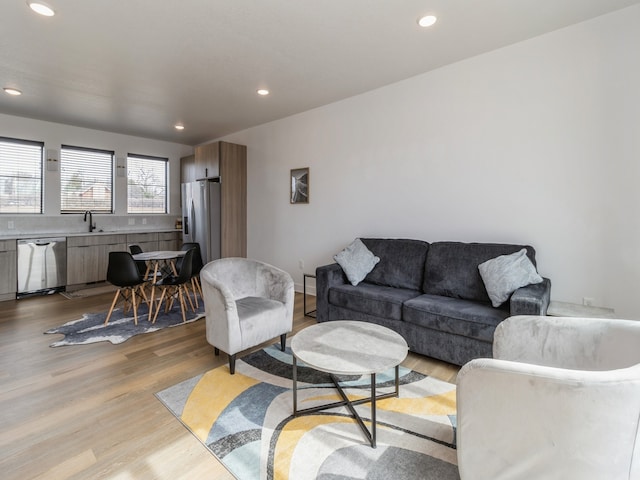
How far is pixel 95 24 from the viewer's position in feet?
8.16

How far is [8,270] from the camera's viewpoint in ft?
14.3

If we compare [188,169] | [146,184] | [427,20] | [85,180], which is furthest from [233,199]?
[427,20]

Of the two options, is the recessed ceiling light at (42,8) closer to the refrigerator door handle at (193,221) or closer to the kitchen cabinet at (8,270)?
the refrigerator door handle at (193,221)

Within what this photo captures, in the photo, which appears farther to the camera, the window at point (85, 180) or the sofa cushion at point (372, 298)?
the window at point (85, 180)

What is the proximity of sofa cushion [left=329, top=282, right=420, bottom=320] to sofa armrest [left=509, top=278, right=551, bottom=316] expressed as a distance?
843 millimetres

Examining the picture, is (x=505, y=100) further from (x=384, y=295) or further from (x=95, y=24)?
(x=95, y=24)

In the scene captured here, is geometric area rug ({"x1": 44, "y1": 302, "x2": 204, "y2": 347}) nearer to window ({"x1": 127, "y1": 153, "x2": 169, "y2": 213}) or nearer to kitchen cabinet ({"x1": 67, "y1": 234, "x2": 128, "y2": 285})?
kitchen cabinet ({"x1": 67, "y1": 234, "x2": 128, "y2": 285})

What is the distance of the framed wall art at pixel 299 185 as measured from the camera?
15.3 feet

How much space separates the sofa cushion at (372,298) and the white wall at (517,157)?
84cm

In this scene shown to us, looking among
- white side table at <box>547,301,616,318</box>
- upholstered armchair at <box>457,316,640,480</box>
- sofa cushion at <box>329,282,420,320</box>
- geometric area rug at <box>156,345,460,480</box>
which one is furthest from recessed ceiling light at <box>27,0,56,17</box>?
white side table at <box>547,301,616,318</box>

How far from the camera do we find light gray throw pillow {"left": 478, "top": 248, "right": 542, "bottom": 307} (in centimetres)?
245

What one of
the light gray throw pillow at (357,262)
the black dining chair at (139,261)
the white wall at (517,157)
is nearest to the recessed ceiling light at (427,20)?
the white wall at (517,157)

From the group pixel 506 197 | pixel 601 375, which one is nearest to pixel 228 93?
pixel 506 197

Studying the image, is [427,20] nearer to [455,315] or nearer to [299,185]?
[455,315]
